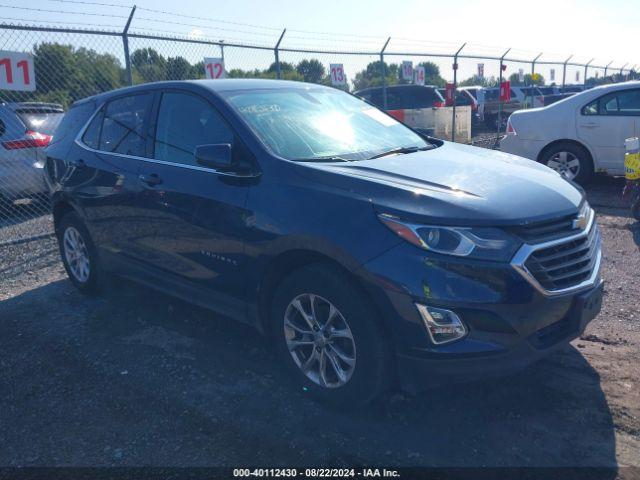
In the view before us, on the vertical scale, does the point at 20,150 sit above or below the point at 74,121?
below

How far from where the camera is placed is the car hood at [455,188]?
2895 millimetres

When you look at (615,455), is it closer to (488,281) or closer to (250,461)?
(488,281)

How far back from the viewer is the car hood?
9.50ft

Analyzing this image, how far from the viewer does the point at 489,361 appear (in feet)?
9.21

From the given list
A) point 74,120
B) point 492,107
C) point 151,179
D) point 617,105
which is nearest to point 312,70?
point 617,105

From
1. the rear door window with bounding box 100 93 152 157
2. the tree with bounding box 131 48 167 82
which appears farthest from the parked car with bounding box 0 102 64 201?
the rear door window with bounding box 100 93 152 157

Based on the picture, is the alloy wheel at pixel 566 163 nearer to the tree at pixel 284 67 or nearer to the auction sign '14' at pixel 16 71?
the tree at pixel 284 67

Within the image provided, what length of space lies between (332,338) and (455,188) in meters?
1.06

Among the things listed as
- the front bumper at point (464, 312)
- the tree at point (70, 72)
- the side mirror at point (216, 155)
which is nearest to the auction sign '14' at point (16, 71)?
the tree at point (70, 72)

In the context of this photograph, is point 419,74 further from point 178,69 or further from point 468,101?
point 468,101

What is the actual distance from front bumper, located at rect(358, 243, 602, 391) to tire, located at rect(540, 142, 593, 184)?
6616 millimetres

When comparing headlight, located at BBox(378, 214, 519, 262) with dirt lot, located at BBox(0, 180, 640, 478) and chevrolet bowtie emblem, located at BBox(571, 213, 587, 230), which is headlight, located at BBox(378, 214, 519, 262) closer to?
chevrolet bowtie emblem, located at BBox(571, 213, 587, 230)

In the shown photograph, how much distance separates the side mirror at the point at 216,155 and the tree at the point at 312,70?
7.55m

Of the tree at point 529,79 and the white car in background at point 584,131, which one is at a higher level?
the tree at point 529,79
